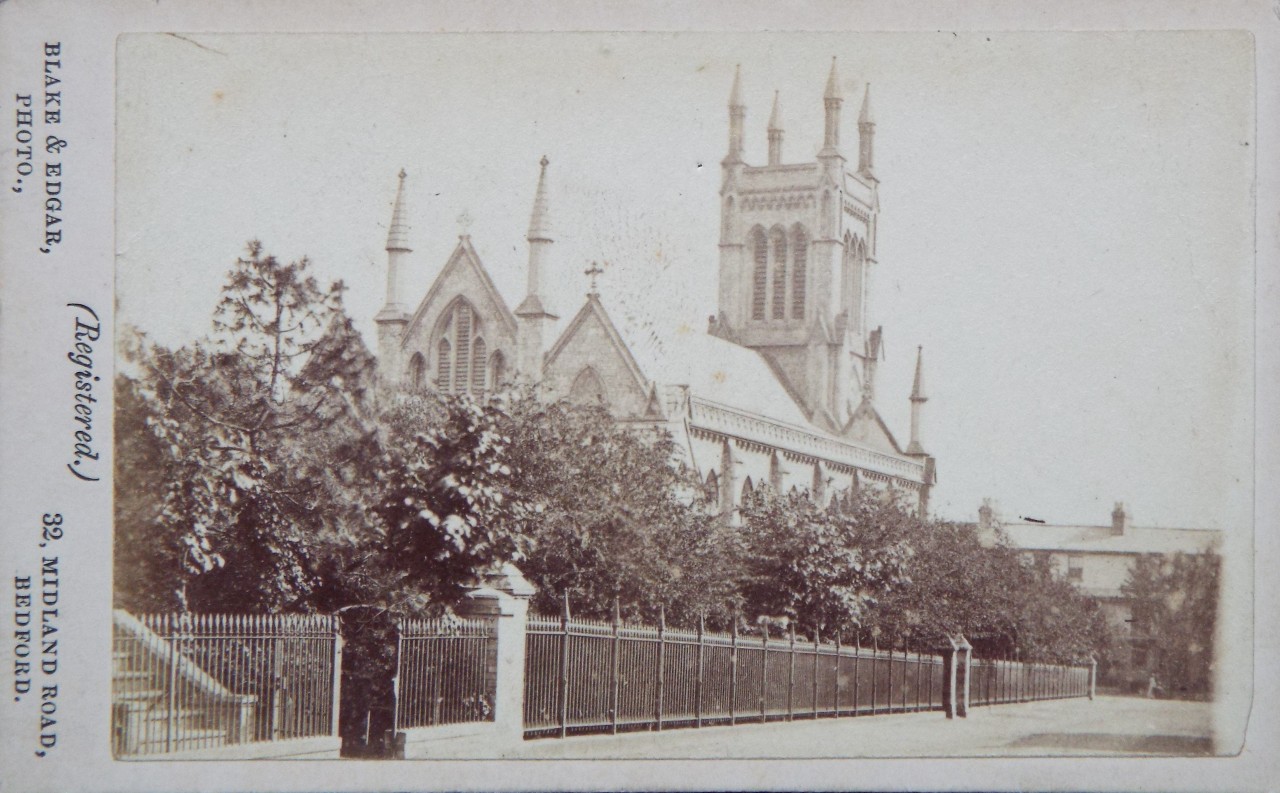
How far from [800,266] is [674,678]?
47094 millimetres

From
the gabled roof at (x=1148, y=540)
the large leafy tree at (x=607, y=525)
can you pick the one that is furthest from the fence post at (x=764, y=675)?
the gabled roof at (x=1148, y=540)

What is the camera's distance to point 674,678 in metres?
21.3

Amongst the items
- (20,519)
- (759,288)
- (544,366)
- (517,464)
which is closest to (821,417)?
(759,288)

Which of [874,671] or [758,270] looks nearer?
[874,671]

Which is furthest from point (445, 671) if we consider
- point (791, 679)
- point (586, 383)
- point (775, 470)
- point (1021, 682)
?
point (775, 470)

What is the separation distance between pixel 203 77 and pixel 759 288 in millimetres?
53457

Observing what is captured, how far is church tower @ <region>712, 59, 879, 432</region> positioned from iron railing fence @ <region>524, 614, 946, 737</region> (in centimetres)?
3803

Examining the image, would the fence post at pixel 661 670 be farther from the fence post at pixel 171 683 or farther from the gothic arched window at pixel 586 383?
the gothic arched window at pixel 586 383

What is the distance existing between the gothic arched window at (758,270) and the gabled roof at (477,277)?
798 inches

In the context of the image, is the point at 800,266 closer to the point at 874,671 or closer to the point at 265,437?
the point at 874,671

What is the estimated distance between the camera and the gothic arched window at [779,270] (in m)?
67.2

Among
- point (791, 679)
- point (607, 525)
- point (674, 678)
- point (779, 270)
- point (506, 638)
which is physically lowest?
point (791, 679)

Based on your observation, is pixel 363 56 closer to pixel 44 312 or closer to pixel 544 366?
pixel 44 312

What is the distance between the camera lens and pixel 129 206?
15.4 m
